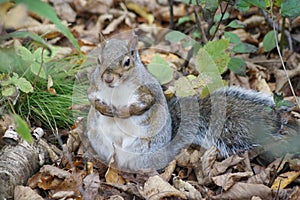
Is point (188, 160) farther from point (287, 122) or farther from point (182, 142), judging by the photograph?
point (287, 122)

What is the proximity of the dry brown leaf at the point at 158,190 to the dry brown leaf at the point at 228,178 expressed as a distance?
211 millimetres

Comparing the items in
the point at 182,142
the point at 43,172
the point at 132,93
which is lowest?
the point at 43,172

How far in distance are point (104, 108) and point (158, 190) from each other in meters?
0.50

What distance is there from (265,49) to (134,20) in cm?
151

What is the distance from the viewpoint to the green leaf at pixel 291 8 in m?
3.16

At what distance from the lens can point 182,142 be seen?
2.98 metres

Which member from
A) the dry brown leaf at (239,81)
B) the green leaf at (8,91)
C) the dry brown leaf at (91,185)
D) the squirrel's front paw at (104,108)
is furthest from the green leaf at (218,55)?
the green leaf at (8,91)

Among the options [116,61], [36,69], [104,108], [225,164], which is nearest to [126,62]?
[116,61]

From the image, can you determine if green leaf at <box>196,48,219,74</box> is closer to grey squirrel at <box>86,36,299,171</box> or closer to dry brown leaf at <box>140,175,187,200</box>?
grey squirrel at <box>86,36,299,171</box>

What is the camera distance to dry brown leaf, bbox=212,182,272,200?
2.63m

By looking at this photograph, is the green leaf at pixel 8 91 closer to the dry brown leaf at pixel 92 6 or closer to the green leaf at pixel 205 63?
the green leaf at pixel 205 63

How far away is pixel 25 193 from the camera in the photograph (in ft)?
8.67

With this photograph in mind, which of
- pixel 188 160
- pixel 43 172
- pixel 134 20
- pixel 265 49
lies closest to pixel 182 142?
pixel 188 160

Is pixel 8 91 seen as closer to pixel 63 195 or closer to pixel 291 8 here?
pixel 63 195
